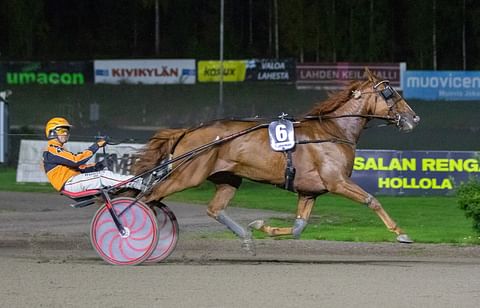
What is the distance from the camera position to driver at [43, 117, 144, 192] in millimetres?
11781

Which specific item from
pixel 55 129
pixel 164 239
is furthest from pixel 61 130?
pixel 164 239

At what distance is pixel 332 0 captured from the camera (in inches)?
1959

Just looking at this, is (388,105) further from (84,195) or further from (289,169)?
(84,195)

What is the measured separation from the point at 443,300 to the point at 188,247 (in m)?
5.51

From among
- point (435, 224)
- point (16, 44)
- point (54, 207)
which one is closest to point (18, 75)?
point (16, 44)

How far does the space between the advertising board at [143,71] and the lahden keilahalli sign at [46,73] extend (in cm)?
53

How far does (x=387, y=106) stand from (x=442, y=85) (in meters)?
27.5

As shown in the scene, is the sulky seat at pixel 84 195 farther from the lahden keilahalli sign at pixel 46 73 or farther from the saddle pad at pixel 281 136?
the lahden keilahalli sign at pixel 46 73

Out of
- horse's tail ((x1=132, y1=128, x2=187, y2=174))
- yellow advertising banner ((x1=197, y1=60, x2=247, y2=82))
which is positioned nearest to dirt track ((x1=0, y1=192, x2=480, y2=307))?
horse's tail ((x1=132, y1=128, x2=187, y2=174))

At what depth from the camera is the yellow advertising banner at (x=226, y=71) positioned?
41.7 meters

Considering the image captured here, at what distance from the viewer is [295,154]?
12.1 m

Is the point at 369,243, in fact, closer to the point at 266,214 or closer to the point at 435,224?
the point at 435,224

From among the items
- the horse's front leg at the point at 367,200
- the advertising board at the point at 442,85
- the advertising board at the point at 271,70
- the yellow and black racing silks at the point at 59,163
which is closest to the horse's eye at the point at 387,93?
the horse's front leg at the point at 367,200

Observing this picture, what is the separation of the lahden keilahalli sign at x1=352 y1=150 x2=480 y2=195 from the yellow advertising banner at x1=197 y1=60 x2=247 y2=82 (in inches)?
740
